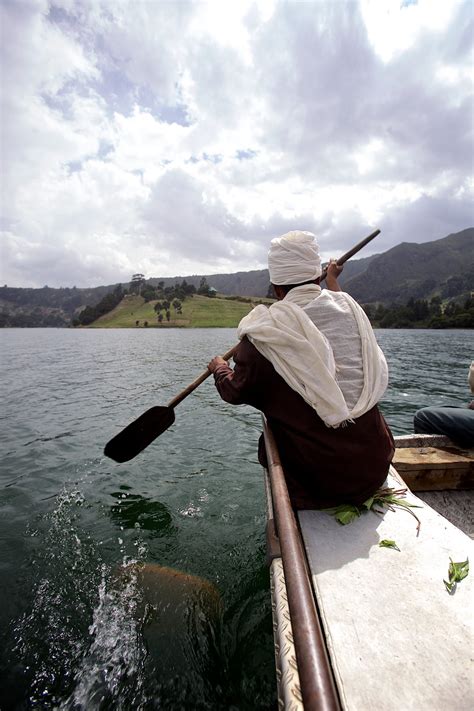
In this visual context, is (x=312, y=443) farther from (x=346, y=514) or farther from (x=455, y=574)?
(x=455, y=574)

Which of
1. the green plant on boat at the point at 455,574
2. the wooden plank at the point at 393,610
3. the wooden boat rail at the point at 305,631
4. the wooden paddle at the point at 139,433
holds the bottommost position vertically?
the wooden paddle at the point at 139,433

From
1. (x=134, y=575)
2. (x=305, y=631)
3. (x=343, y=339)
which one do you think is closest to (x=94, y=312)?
(x=134, y=575)

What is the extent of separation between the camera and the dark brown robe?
3.05 metres

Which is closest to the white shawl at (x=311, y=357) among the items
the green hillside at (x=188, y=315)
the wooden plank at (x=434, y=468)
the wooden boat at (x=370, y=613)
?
the wooden boat at (x=370, y=613)

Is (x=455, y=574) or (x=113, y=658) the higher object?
(x=455, y=574)

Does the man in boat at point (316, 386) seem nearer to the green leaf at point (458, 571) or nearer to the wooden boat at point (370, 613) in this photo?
the wooden boat at point (370, 613)

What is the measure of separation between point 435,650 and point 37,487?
25.8ft

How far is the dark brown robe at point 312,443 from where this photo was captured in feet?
10.0

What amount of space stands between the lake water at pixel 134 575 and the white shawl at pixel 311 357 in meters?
2.75

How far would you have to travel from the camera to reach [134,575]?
4848 millimetres

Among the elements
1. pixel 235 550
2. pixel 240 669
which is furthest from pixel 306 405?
pixel 235 550

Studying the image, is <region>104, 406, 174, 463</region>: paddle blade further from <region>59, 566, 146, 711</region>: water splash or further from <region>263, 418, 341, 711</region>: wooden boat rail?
<region>263, 418, 341, 711</region>: wooden boat rail

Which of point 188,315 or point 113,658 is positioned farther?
point 188,315

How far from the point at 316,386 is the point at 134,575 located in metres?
3.98
